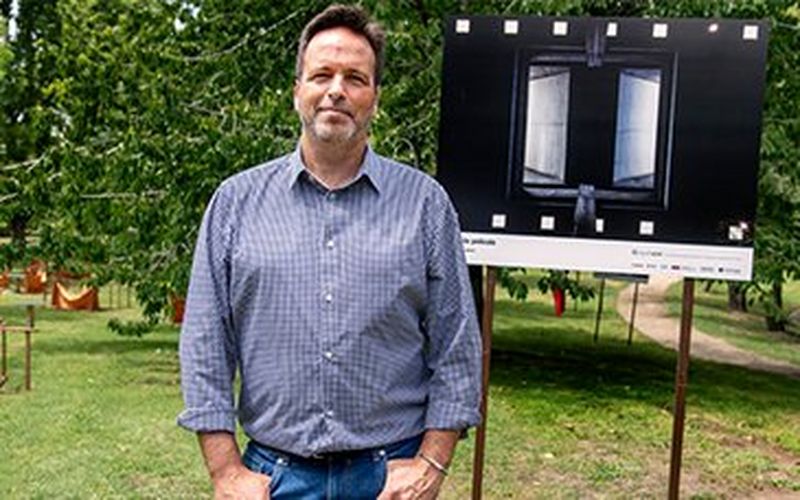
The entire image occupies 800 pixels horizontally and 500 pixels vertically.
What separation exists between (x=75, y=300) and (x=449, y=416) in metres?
18.7

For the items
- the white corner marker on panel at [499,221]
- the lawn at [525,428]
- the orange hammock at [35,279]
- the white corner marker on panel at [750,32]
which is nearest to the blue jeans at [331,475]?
the white corner marker on panel at [499,221]

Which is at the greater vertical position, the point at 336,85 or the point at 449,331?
the point at 336,85

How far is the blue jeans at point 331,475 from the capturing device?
8.24 feet

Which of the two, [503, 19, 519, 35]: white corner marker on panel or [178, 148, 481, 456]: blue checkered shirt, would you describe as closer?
[178, 148, 481, 456]: blue checkered shirt

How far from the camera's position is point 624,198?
5039 mm

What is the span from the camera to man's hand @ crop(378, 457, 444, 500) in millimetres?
2518

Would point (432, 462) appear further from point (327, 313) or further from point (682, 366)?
point (682, 366)

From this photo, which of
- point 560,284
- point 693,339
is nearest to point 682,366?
point 560,284

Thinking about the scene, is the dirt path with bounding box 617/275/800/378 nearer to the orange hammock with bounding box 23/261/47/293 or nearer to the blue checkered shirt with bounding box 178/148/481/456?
the blue checkered shirt with bounding box 178/148/481/456

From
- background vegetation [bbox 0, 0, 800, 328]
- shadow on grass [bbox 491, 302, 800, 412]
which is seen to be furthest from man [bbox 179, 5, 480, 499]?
shadow on grass [bbox 491, 302, 800, 412]

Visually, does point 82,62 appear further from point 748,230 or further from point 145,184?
point 748,230

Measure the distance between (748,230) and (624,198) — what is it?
601mm

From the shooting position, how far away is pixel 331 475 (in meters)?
2.51

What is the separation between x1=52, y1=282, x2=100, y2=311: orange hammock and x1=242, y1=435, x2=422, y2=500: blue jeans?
18237 millimetres
